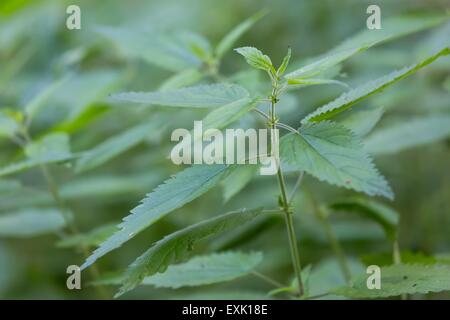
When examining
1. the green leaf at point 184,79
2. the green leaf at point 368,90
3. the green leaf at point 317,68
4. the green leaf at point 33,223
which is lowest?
the green leaf at point 33,223

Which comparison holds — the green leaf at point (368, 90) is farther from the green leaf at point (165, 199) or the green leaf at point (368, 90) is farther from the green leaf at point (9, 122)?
the green leaf at point (9, 122)

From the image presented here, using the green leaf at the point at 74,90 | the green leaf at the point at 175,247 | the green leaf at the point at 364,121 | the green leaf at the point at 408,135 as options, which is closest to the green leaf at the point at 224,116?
the green leaf at the point at 175,247

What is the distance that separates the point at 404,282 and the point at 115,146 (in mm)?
484

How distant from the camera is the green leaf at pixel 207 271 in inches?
32.3

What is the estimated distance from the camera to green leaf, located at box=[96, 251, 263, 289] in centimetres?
82

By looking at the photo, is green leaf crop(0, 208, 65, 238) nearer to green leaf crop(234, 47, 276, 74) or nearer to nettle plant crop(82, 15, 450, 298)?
nettle plant crop(82, 15, 450, 298)

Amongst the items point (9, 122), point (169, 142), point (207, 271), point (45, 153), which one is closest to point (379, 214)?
point (207, 271)

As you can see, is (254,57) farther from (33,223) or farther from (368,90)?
(33,223)

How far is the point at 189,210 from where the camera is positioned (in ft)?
5.17

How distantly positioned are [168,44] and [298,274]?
1.63 ft

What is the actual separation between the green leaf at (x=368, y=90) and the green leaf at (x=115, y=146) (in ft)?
1.21

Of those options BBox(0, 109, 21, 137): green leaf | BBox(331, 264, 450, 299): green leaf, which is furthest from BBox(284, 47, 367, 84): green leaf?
BBox(0, 109, 21, 137): green leaf

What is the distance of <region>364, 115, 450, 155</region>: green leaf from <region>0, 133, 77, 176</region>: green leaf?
0.51 m

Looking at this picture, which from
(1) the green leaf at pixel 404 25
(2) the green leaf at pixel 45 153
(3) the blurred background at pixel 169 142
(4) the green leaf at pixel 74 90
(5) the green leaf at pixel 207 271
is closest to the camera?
(5) the green leaf at pixel 207 271
